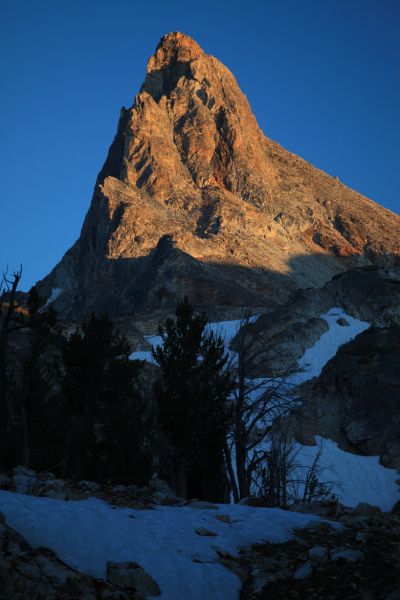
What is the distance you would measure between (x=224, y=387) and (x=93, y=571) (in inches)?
479

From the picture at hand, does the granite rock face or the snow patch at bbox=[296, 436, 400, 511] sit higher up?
the granite rock face

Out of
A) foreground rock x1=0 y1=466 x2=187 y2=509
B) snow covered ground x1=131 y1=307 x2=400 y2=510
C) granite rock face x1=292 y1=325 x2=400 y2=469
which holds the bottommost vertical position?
foreground rock x1=0 y1=466 x2=187 y2=509

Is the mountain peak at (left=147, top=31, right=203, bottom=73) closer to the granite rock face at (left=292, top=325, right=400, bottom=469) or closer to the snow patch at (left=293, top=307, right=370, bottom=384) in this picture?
the snow patch at (left=293, top=307, right=370, bottom=384)

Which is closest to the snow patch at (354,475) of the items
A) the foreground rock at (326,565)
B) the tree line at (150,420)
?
the tree line at (150,420)

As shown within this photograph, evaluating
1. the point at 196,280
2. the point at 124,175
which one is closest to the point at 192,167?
the point at 124,175

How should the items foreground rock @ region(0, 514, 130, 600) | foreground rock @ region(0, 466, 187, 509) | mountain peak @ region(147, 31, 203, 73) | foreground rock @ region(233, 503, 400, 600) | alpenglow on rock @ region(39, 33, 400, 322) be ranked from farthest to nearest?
mountain peak @ region(147, 31, 203, 73)
alpenglow on rock @ region(39, 33, 400, 322)
foreground rock @ region(0, 466, 187, 509)
foreground rock @ region(233, 503, 400, 600)
foreground rock @ region(0, 514, 130, 600)

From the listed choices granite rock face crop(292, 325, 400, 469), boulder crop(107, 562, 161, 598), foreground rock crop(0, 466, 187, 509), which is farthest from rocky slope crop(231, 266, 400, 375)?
boulder crop(107, 562, 161, 598)

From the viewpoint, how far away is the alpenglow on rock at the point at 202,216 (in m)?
76.6

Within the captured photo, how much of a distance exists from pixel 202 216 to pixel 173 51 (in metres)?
44.3

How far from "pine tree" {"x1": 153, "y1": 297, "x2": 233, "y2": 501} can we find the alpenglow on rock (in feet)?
142

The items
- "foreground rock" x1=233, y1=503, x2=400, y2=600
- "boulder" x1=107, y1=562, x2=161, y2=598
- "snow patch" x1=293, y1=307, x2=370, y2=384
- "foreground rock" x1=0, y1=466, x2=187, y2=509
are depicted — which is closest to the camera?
"boulder" x1=107, y1=562, x2=161, y2=598

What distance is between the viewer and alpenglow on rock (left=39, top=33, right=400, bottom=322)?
76625 mm

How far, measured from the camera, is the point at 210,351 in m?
20.8

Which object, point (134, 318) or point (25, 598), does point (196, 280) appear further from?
point (25, 598)
